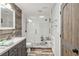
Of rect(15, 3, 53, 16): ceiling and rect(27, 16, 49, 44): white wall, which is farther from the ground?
rect(15, 3, 53, 16): ceiling

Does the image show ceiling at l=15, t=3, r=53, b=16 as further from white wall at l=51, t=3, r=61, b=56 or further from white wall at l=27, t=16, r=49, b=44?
white wall at l=27, t=16, r=49, b=44

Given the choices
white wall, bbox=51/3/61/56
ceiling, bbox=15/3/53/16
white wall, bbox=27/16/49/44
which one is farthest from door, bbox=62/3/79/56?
white wall, bbox=27/16/49/44

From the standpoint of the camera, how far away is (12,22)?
12.4 feet

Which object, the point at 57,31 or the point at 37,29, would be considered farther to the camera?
the point at 37,29

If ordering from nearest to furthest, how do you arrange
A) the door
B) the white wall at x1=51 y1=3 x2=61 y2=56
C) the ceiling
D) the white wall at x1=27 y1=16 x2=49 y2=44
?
the door < the white wall at x1=51 y1=3 x2=61 y2=56 < the ceiling < the white wall at x1=27 y1=16 x2=49 y2=44

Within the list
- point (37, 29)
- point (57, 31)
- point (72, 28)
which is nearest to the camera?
point (72, 28)

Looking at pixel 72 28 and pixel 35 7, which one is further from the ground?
pixel 35 7

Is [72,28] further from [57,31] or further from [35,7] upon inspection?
[35,7]

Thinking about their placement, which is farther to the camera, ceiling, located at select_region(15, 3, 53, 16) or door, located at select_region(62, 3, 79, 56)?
ceiling, located at select_region(15, 3, 53, 16)

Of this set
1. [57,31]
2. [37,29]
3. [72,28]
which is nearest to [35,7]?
[57,31]

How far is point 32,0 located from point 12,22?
2.49 m

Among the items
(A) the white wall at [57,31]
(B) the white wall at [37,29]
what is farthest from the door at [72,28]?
(B) the white wall at [37,29]

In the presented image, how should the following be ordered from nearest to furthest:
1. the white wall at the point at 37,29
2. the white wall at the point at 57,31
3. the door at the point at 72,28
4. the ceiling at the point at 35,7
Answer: the door at the point at 72,28 → the white wall at the point at 57,31 → the ceiling at the point at 35,7 → the white wall at the point at 37,29

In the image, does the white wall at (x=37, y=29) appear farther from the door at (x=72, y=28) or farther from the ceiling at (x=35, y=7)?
the door at (x=72, y=28)
